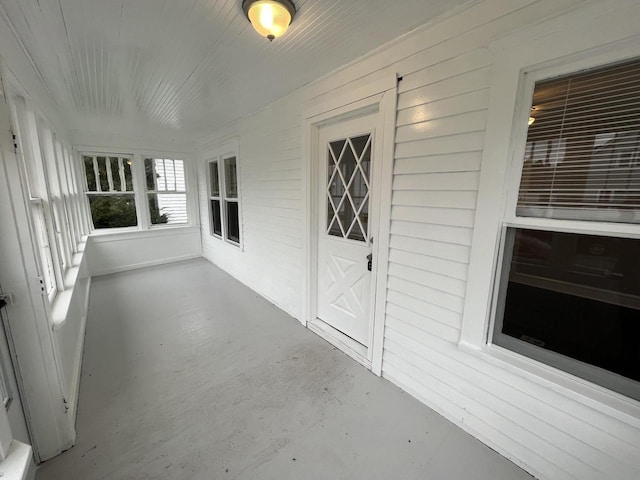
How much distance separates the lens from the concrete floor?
1.48 meters

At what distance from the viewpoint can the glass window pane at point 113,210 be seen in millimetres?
4773

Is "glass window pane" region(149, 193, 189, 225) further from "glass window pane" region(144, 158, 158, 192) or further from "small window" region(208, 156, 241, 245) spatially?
"small window" region(208, 156, 241, 245)

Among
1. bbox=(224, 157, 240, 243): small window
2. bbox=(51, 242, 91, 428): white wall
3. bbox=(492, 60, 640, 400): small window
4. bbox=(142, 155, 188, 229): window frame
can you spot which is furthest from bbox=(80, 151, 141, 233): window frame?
bbox=(492, 60, 640, 400): small window

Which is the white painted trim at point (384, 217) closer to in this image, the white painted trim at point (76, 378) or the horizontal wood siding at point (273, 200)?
the horizontal wood siding at point (273, 200)

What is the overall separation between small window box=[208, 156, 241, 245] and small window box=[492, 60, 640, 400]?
3.58 metres

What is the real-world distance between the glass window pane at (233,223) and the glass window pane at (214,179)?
0.55 metres

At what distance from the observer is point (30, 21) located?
1.58 m

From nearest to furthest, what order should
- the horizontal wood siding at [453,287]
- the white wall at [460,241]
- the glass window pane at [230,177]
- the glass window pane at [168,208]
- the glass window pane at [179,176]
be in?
the white wall at [460,241]
the horizontal wood siding at [453,287]
the glass window pane at [230,177]
the glass window pane at [168,208]
the glass window pane at [179,176]

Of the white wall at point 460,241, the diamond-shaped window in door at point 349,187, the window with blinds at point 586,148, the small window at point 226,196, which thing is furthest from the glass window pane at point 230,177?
the window with blinds at point 586,148

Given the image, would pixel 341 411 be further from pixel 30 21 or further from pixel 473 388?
pixel 30 21

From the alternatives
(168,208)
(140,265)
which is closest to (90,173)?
(168,208)

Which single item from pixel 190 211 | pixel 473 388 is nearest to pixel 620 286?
pixel 473 388

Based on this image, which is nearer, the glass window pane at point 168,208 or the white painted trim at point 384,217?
the white painted trim at point 384,217

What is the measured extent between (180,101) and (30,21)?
4.84 ft
